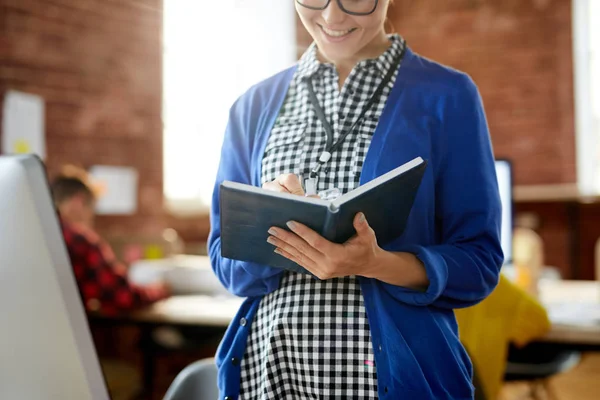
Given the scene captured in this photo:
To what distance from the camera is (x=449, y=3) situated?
12.7 feet

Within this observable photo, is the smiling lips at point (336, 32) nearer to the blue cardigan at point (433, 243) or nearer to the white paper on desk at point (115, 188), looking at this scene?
the blue cardigan at point (433, 243)

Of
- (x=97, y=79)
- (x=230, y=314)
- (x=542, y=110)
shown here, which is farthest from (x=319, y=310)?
(x=542, y=110)

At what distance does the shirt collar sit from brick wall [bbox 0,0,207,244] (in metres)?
1.71

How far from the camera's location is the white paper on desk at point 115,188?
3338mm

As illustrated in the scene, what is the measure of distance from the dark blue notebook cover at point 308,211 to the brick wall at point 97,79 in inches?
78.7

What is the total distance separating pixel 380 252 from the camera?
784 millimetres

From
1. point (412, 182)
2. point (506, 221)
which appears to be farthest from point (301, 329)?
point (506, 221)

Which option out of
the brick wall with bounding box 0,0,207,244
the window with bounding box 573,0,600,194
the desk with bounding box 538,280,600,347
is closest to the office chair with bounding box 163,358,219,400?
the desk with bounding box 538,280,600,347

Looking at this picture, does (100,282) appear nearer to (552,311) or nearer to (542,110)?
(552,311)

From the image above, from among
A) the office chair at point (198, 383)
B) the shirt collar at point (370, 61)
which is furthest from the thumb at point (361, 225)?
the office chair at point (198, 383)

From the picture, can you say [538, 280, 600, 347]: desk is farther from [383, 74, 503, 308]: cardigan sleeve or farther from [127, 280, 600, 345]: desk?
[383, 74, 503, 308]: cardigan sleeve

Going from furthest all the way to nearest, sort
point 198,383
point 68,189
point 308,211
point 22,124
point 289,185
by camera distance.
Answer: point 22,124
point 68,189
point 198,383
point 289,185
point 308,211

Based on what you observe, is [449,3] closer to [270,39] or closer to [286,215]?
[270,39]

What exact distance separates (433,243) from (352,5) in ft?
1.25
